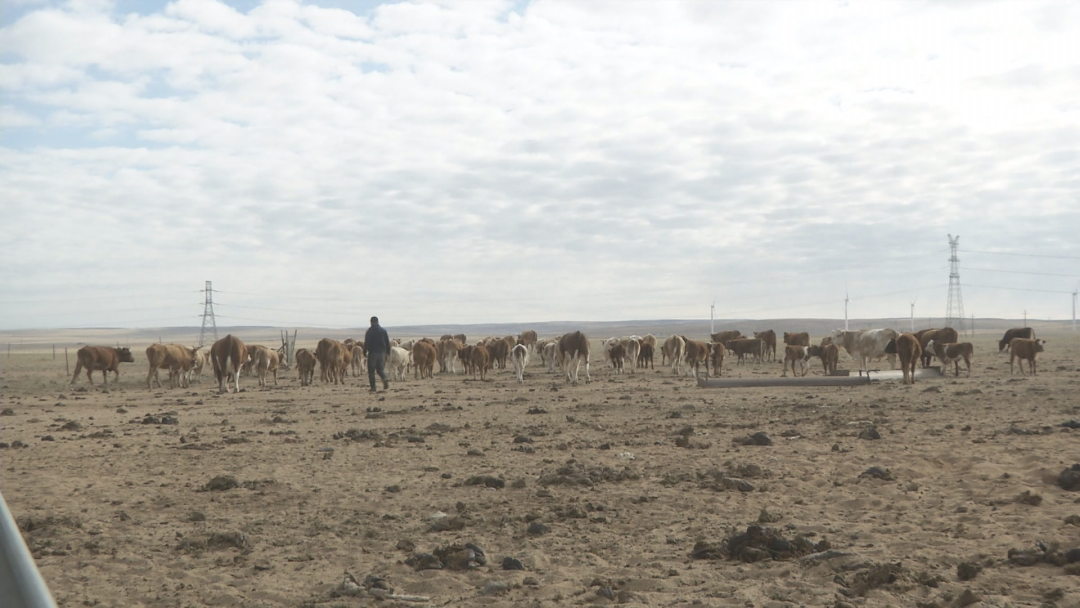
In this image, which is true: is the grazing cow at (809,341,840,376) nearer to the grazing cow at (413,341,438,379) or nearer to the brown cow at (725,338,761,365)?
the brown cow at (725,338,761,365)

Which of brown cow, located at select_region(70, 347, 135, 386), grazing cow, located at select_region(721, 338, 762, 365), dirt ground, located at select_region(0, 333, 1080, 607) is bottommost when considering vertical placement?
dirt ground, located at select_region(0, 333, 1080, 607)

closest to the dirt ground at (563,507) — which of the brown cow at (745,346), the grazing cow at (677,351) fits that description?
the grazing cow at (677,351)

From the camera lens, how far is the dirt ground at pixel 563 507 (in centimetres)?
623

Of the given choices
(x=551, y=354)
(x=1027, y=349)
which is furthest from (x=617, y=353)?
(x=1027, y=349)

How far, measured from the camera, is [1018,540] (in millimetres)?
7000

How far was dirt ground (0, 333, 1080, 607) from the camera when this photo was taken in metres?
6.23

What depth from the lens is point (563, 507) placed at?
8.58 metres

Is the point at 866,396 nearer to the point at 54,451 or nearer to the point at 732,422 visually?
the point at 732,422

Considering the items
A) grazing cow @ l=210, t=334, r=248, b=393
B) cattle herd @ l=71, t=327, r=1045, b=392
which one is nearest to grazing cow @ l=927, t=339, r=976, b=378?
cattle herd @ l=71, t=327, r=1045, b=392

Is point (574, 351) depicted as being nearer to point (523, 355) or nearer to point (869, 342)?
point (523, 355)

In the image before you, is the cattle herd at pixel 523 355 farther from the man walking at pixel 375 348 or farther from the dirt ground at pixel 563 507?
the dirt ground at pixel 563 507

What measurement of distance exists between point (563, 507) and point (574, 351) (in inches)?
783

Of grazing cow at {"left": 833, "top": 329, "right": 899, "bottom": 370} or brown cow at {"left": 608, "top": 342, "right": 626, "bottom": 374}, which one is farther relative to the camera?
brown cow at {"left": 608, "top": 342, "right": 626, "bottom": 374}

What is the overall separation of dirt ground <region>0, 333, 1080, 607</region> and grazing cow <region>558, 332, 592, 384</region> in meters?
11.1
